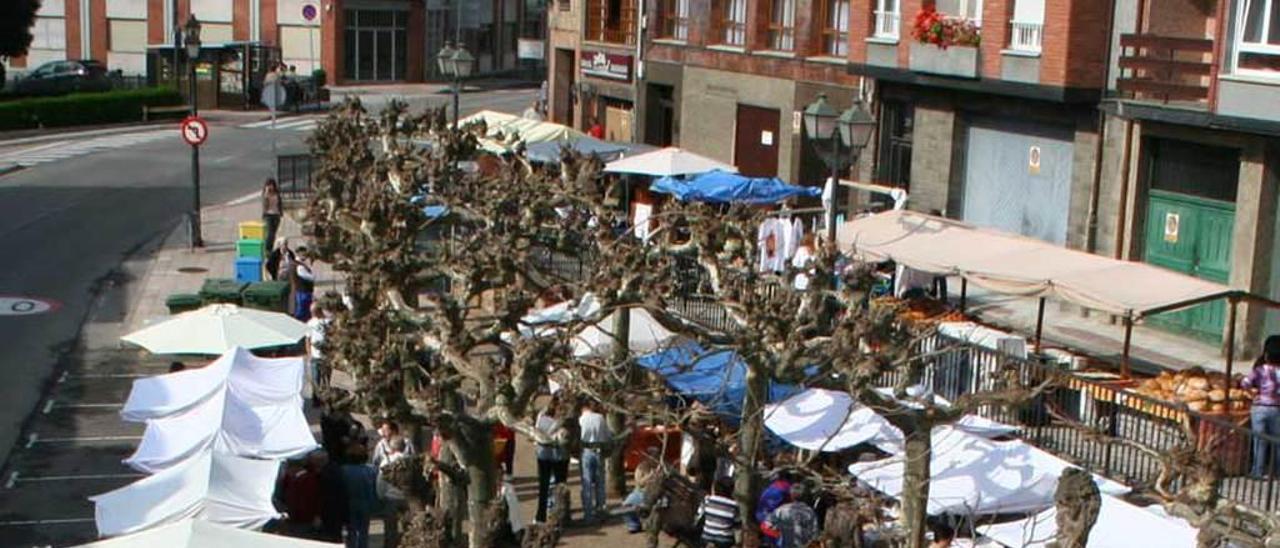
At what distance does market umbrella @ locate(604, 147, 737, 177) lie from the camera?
34.0m

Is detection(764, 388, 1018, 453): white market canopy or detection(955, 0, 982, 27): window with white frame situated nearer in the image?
detection(764, 388, 1018, 453): white market canopy

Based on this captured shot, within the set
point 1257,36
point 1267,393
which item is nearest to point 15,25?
point 1257,36

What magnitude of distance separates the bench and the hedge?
13 cm

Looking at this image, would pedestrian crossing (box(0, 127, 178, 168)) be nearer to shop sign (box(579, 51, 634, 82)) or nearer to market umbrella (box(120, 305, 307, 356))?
shop sign (box(579, 51, 634, 82))

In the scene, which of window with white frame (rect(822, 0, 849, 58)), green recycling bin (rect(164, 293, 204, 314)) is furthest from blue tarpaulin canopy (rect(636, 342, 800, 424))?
window with white frame (rect(822, 0, 849, 58))

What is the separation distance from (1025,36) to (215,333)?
50.1 feet

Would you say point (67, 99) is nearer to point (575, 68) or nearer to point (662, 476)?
point (575, 68)

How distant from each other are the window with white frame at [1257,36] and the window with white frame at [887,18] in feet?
30.7

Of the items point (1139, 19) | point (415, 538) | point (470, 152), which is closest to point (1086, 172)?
point (1139, 19)

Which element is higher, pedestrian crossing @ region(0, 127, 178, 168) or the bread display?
the bread display

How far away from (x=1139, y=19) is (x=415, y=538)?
20994 millimetres

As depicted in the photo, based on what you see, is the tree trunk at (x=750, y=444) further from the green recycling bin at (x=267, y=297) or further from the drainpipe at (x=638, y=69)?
the drainpipe at (x=638, y=69)

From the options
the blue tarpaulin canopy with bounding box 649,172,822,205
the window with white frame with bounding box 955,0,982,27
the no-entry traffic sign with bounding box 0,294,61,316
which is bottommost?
the no-entry traffic sign with bounding box 0,294,61,316

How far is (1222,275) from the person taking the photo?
27.4 meters
